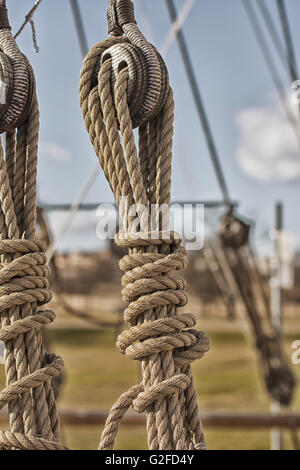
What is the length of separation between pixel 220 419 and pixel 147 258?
Answer: 175 centimetres

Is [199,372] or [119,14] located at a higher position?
[199,372]

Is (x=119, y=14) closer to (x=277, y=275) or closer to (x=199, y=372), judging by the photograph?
(x=277, y=275)

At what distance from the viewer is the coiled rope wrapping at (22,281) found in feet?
1.62

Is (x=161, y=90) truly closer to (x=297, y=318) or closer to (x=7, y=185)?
(x=7, y=185)

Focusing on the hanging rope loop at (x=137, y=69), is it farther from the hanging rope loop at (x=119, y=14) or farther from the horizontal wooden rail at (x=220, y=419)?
the horizontal wooden rail at (x=220, y=419)

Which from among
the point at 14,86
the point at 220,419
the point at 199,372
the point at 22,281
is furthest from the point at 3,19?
the point at 199,372

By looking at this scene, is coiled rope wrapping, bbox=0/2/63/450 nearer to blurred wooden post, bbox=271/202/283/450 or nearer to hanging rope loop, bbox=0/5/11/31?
hanging rope loop, bbox=0/5/11/31

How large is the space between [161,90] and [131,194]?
99 mm

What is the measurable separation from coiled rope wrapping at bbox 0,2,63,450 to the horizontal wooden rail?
1477 mm

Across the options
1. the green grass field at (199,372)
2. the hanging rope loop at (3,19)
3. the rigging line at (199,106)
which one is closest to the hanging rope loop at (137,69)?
the hanging rope loop at (3,19)

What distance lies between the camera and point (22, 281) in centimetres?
51

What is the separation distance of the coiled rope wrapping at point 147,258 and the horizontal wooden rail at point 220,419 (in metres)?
1.53
